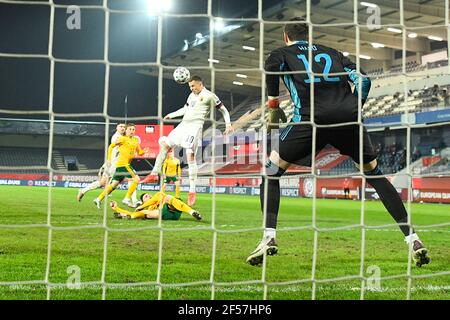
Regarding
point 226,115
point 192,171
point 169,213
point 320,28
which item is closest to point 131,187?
point 192,171

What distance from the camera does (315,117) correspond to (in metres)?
3.72

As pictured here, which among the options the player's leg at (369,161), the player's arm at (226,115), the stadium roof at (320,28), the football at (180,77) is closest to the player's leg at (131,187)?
A: the football at (180,77)

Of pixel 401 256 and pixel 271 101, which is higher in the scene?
pixel 271 101

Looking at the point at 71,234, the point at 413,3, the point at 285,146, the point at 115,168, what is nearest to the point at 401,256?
the point at 285,146

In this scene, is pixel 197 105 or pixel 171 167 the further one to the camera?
pixel 171 167

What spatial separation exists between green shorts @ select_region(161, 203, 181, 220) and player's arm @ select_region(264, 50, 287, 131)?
347cm

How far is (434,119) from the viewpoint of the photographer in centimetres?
1600

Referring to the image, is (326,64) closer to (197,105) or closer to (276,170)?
(276,170)

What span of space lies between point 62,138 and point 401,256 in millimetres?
23724

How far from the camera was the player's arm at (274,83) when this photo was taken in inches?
144

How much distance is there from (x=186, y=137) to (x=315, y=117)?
13.2 ft

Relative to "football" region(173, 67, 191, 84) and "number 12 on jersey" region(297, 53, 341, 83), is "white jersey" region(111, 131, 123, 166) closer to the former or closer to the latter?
"football" region(173, 67, 191, 84)

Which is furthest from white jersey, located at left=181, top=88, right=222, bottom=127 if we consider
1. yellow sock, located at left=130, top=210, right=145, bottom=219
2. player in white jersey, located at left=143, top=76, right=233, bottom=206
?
yellow sock, located at left=130, top=210, right=145, bottom=219

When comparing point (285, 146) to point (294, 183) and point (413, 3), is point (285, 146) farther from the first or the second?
point (294, 183)
